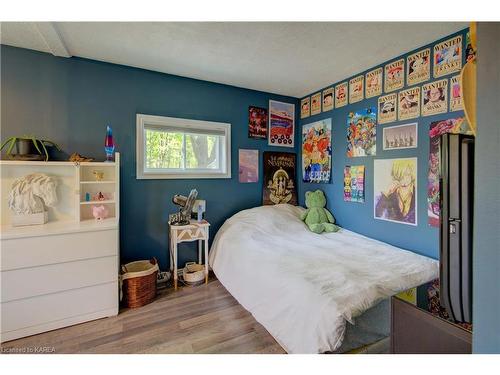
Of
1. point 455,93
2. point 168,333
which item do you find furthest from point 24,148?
point 455,93

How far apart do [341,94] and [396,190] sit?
1.28 meters

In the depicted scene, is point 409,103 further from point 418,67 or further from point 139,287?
point 139,287

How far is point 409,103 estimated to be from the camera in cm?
209

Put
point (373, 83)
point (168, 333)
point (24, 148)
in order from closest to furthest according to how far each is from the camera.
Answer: point (168, 333) < point (24, 148) < point (373, 83)

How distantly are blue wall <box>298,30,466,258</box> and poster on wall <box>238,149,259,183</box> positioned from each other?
2.32 ft

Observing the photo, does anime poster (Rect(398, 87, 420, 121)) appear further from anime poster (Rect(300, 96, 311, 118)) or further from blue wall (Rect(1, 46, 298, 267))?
blue wall (Rect(1, 46, 298, 267))

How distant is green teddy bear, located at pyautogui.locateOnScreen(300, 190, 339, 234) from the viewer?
2674 mm

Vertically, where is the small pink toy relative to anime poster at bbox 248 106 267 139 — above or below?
below

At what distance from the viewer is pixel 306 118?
3.27 m

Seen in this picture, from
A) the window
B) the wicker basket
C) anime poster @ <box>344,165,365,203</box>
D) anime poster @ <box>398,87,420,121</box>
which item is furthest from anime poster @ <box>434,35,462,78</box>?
the wicker basket

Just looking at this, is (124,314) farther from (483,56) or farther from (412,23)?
(412,23)
